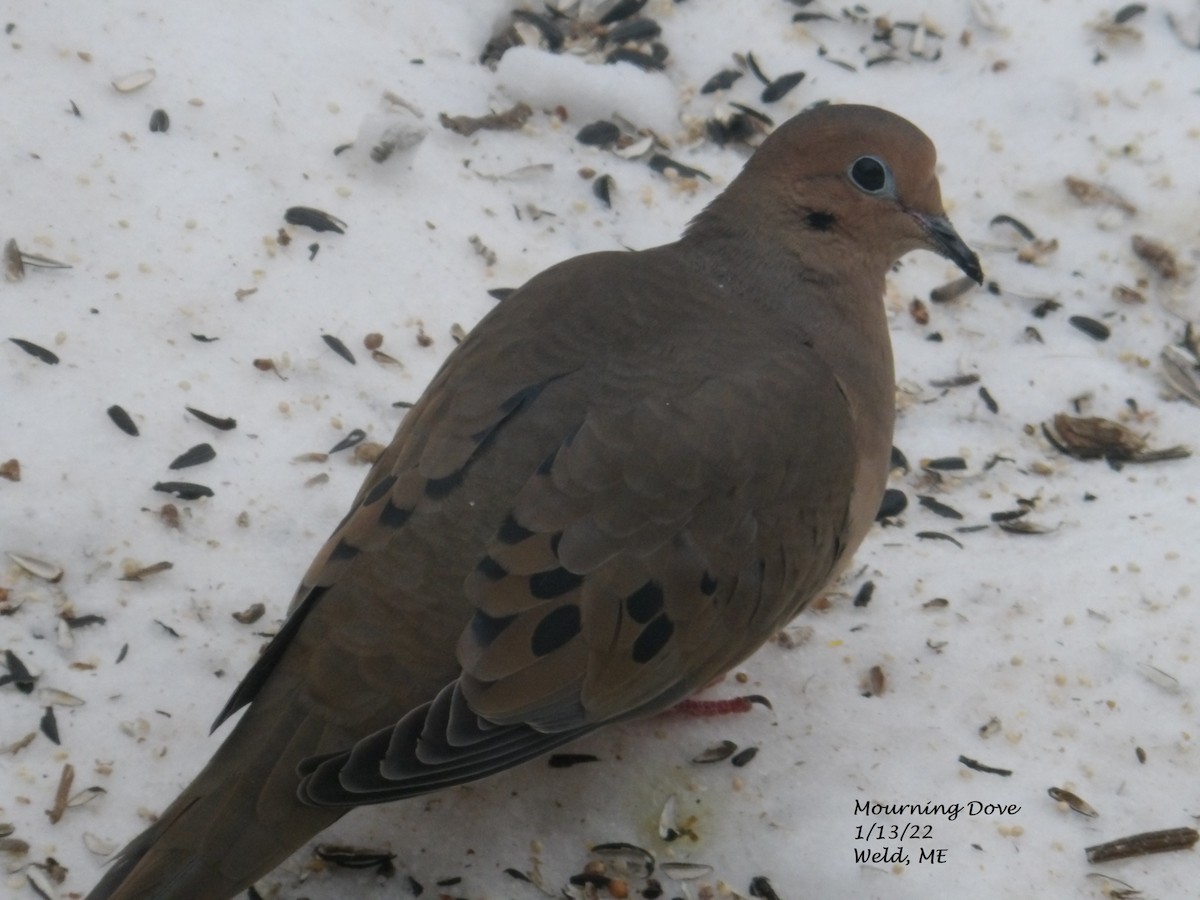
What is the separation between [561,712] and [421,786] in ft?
1.01

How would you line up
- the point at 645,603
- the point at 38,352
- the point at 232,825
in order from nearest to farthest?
the point at 232,825 → the point at 645,603 → the point at 38,352

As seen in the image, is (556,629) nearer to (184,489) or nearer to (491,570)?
(491,570)

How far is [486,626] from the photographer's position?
2.76 m

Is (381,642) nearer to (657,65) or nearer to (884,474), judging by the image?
(884,474)

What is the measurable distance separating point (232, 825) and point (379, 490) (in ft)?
2.50

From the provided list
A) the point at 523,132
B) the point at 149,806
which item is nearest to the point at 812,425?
the point at 149,806

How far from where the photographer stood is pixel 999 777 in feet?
10.9

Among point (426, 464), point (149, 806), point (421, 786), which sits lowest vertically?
point (149, 806)

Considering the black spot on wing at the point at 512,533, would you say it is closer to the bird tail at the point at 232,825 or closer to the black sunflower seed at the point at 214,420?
the bird tail at the point at 232,825

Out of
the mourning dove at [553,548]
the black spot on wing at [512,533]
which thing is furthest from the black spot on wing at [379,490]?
the black spot on wing at [512,533]

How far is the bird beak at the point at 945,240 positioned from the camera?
3695 millimetres

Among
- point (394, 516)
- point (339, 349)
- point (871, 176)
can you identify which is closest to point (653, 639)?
point (394, 516)

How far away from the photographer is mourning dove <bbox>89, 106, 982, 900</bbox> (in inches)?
105

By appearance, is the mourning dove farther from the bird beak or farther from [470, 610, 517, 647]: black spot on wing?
the bird beak
